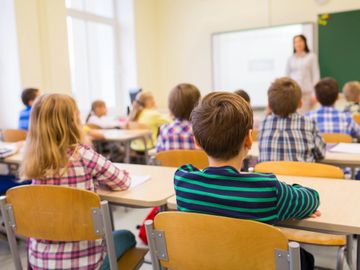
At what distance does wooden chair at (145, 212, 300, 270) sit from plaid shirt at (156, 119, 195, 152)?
1.49m

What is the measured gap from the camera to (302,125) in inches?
91.1

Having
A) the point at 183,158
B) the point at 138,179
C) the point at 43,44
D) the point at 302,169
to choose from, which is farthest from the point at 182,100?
the point at 43,44

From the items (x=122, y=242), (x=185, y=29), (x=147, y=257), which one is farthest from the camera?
(x=185, y=29)

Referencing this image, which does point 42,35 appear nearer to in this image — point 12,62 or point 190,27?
point 12,62

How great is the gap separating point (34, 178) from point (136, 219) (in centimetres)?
182

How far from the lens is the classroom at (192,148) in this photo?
3.74 feet

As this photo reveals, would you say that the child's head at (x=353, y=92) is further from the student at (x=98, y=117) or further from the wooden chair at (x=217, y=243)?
the wooden chair at (x=217, y=243)

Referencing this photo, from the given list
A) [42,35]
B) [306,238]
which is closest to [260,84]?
[42,35]

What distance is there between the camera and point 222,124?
117cm

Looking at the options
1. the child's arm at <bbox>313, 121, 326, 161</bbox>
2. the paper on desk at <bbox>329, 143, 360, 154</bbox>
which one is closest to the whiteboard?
the paper on desk at <bbox>329, 143, 360, 154</bbox>

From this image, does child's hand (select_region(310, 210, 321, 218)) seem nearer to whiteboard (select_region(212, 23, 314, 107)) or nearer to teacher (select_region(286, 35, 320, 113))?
teacher (select_region(286, 35, 320, 113))

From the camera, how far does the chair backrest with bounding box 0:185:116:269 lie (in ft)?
4.58

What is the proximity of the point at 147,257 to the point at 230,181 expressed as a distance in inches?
61.7

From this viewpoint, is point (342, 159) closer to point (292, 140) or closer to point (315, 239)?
point (292, 140)
